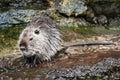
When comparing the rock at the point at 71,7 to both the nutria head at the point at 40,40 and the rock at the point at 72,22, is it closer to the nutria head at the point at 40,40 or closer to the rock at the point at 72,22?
the rock at the point at 72,22

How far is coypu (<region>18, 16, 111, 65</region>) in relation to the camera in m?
6.90

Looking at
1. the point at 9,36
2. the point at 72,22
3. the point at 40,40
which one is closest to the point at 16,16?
the point at 9,36

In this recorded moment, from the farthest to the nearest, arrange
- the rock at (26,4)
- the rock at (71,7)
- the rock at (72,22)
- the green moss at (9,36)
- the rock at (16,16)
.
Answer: the rock at (26,4) < the rock at (71,7) < the rock at (72,22) < the rock at (16,16) < the green moss at (9,36)

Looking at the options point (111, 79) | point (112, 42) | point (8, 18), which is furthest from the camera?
point (8, 18)

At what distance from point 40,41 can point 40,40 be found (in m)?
0.02

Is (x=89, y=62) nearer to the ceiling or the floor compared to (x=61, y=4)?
nearer to the floor

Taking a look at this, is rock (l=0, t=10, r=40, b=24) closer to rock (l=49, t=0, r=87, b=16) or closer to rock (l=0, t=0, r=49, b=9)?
rock (l=0, t=0, r=49, b=9)

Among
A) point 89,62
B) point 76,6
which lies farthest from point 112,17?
point 89,62

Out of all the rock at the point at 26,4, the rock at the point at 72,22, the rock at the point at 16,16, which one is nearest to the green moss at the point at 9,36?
the rock at the point at 16,16

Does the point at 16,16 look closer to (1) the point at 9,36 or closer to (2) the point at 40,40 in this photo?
(1) the point at 9,36

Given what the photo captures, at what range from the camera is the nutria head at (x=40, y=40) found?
22.6 feet

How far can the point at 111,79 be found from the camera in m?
6.04

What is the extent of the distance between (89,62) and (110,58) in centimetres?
37

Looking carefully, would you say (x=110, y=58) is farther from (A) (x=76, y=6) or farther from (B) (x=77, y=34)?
(A) (x=76, y=6)
